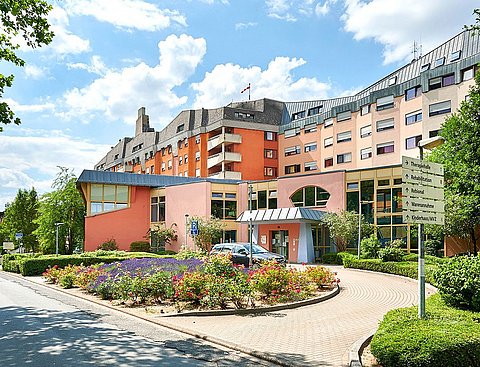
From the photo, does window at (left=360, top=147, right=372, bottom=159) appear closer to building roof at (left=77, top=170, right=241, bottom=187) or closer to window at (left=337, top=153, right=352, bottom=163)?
window at (left=337, top=153, right=352, bottom=163)

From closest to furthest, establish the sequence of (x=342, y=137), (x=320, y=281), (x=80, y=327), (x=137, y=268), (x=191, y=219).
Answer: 1. (x=80, y=327)
2. (x=137, y=268)
3. (x=320, y=281)
4. (x=191, y=219)
5. (x=342, y=137)

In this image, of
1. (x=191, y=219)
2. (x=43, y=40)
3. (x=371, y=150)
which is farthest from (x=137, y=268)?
(x=371, y=150)

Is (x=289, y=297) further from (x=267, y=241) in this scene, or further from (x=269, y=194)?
(x=269, y=194)

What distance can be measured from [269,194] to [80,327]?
3014cm

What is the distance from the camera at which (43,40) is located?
44.7 feet

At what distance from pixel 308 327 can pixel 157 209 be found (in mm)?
35635

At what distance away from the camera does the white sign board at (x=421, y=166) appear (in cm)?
779

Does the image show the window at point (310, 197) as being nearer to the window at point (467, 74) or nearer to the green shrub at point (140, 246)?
the window at point (467, 74)

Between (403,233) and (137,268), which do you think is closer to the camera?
(137,268)

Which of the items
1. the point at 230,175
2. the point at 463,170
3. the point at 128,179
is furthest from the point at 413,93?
the point at 128,179

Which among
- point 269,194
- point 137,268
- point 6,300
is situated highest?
point 269,194

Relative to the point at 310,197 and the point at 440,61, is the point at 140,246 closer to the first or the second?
the point at 310,197

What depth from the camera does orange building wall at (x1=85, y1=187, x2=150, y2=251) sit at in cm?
4225

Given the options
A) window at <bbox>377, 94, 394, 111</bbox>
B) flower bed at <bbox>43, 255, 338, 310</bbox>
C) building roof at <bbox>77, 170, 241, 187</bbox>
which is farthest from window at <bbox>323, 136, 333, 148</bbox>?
flower bed at <bbox>43, 255, 338, 310</bbox>
